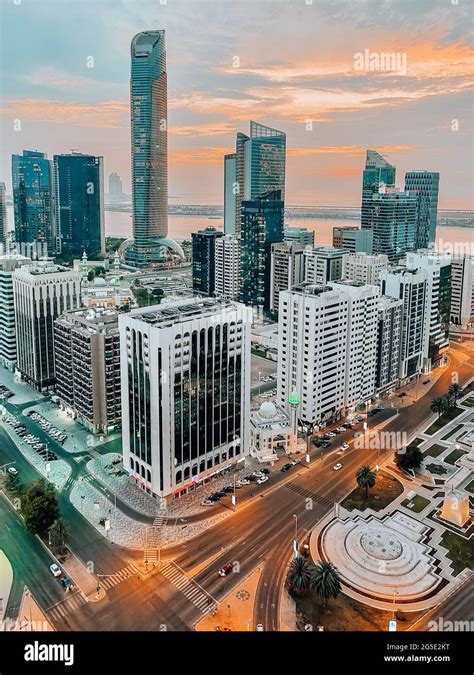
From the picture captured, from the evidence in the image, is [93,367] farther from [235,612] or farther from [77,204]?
[77,204]

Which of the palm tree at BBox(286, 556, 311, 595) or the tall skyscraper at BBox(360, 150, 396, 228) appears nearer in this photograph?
the palm tree at BBox(286, 556, 311, 595)

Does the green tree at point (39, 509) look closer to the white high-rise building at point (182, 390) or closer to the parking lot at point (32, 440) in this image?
the white high-rise building at point (182, 390)

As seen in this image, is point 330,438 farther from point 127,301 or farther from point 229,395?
point 127,301

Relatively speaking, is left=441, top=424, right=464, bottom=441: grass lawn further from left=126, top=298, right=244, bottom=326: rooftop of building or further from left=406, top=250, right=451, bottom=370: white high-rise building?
left=126, top=298, right=244, bottom=326: rooftop of building

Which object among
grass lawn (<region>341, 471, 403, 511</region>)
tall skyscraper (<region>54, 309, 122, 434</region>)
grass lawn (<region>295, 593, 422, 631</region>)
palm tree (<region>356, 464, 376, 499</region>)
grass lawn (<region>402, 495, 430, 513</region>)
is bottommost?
grass lawn (<region>295, 593, 422, 631</region>)

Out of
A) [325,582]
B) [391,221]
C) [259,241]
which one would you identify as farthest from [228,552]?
[391,221]

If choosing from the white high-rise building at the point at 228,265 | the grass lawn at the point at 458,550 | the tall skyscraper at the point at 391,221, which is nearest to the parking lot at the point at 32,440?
the grass lawn at the point at 458,550

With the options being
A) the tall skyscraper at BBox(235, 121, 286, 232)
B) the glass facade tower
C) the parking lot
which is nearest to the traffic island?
the parking lot
